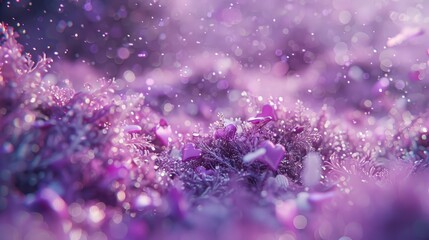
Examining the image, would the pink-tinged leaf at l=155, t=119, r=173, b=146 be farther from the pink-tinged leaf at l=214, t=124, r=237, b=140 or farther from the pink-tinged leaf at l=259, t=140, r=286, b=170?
the pink-tinged leaf at l=259, t=140, r=286, b=170

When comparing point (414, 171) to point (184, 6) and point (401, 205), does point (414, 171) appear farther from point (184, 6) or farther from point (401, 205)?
point (184, 6)

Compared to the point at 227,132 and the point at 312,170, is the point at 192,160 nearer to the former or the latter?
the point at 227,132

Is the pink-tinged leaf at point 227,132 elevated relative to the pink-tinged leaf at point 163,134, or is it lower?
elevated

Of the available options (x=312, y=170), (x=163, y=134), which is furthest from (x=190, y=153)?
(x=312, y=170)

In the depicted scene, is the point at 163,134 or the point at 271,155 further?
the point at 163,134

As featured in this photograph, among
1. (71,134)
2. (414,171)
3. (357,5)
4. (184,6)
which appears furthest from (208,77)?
(71,134)

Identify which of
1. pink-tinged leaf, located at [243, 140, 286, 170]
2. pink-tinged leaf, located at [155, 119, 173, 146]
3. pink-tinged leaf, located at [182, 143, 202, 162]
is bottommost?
pink-tinged leaf, located at [155, 119, 173, 146]

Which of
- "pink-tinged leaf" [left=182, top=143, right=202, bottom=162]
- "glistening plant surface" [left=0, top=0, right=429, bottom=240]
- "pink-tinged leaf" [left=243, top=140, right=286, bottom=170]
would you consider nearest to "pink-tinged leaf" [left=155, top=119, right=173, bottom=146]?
"glistening plant surface" [left=0, top=0, right=429, bottom=240]

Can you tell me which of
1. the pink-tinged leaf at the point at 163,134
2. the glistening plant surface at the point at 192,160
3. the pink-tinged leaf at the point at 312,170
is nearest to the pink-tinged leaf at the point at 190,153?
the glistening plant surface at the point at 192,160

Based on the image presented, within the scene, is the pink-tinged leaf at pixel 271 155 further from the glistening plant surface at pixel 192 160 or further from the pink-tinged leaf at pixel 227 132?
the pink-tinged leaf at pixel 227 132

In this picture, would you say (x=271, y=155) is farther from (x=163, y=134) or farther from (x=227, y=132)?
(x=163, y=134)

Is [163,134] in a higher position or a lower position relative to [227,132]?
lower

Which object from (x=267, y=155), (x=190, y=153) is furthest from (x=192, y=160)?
(x=267, y=155)
